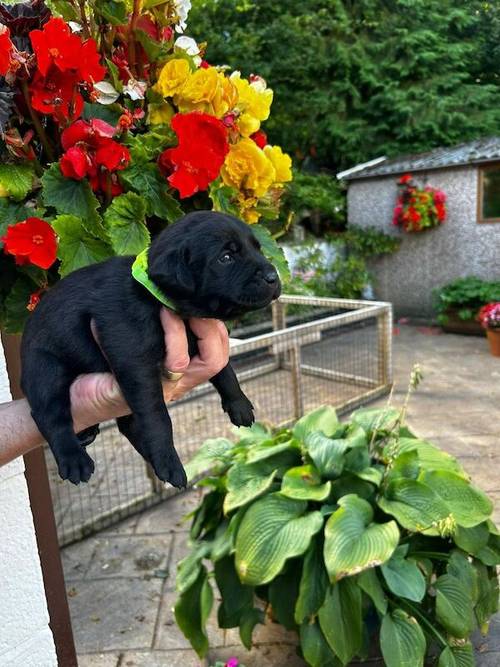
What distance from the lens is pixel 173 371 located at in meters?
0.91

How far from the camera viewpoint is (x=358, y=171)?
12.4 m

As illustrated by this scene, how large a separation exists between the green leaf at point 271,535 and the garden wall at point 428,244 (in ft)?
31.1

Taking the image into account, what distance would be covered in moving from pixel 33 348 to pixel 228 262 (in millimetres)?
329

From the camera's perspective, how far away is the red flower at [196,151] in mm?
946

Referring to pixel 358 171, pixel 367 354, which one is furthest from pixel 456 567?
pixel 358 171

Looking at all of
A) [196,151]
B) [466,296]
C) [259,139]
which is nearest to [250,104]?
[259,139]

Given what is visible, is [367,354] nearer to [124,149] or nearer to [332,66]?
[124,149]

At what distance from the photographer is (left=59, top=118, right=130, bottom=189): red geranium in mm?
952

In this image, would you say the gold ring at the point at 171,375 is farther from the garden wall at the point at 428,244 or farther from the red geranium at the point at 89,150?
the garden wall at the point at 428,244

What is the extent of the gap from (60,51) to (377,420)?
2.48 metres

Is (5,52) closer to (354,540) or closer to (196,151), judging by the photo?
(196,151)

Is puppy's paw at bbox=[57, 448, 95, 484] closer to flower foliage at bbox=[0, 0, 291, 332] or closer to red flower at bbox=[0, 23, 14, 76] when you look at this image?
flower foliage at bbox=[0, 0, 291, 332]

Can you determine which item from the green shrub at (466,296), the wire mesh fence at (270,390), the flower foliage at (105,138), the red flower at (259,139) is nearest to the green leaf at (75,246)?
the flower foliage at (105,138)

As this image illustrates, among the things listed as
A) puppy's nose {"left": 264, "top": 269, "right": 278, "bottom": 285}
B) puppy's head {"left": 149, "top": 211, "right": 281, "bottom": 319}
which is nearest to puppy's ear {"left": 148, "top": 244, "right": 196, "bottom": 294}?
puppy's head {"left": 149, "top": 211, "right": 281, "bottom": 319}
